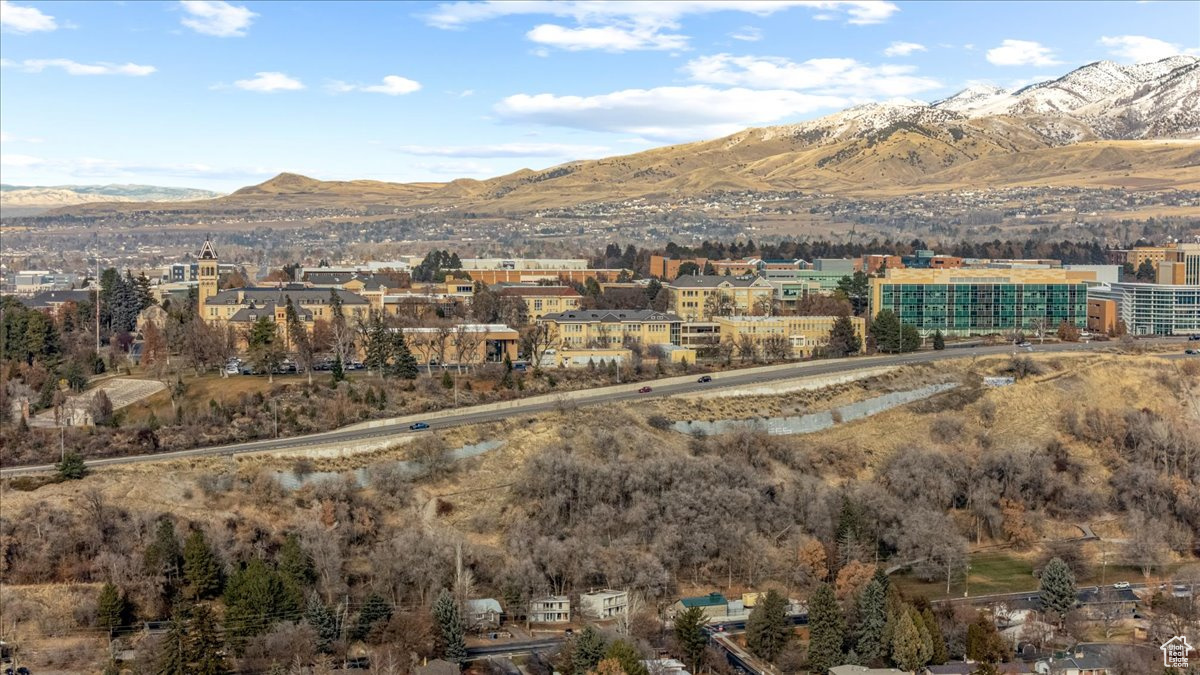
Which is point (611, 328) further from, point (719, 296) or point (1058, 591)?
point (1058, 591)

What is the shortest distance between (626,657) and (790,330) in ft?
133

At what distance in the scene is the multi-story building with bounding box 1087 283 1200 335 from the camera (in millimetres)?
82062

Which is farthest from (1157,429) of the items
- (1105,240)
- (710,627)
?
(1105,240)

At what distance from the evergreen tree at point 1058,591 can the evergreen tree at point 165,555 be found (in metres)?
25.7

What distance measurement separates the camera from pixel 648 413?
56.7m

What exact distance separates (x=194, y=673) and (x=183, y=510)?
10259mm

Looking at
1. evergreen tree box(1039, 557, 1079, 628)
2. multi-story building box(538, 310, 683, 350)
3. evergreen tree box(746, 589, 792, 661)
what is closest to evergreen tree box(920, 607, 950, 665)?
evergreen tree box(746, 589, 792, 661)

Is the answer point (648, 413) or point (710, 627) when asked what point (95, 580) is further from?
point (648, 413)

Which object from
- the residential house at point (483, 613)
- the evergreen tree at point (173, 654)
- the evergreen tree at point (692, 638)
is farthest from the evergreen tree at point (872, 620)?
the evergreen tree at point (173, 654)

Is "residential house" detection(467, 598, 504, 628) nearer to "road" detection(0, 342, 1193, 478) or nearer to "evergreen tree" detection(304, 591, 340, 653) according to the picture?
"evergreen tree" detection(304, 591, 340, 653)

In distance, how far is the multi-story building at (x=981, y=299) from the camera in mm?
80375

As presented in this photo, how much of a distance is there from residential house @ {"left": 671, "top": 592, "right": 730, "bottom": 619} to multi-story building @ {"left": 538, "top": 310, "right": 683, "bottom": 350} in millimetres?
26782

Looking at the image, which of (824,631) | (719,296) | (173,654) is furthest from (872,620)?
(719,296)

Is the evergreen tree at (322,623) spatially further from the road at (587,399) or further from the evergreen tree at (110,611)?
the road at (587,399)
